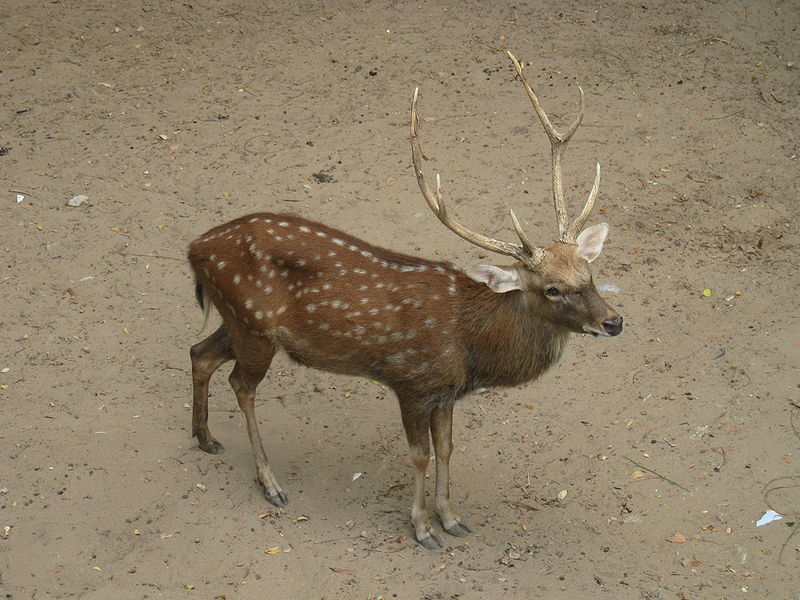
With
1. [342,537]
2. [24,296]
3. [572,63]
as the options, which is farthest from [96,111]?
[342,537]

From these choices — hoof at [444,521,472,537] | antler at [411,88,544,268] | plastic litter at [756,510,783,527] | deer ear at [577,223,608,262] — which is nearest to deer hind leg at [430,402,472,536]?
hoof at [444,521,472,537]

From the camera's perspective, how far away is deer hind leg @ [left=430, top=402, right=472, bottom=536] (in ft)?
18.0

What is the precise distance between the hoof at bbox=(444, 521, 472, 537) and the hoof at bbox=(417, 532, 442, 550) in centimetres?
11

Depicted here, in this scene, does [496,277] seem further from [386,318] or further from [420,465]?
[420,465]

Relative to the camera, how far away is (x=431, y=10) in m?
9.84

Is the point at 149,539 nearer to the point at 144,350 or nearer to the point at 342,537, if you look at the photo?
the point at 342,537

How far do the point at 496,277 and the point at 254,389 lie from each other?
164cm

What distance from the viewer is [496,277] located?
4938mm

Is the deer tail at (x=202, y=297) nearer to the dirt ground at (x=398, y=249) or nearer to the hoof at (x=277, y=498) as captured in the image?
the dirt ground at (x=398, y=249)

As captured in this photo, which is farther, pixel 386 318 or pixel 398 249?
pixel 398 249

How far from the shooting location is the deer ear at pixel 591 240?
5.21m

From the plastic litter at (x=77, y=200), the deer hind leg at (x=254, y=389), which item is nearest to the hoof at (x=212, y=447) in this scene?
the deer hind leg at (x=254, y=389)

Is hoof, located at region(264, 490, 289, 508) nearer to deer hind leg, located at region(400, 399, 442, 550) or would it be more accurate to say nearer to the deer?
the deer

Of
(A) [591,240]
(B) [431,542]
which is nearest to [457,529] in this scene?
(B) [431,542]
